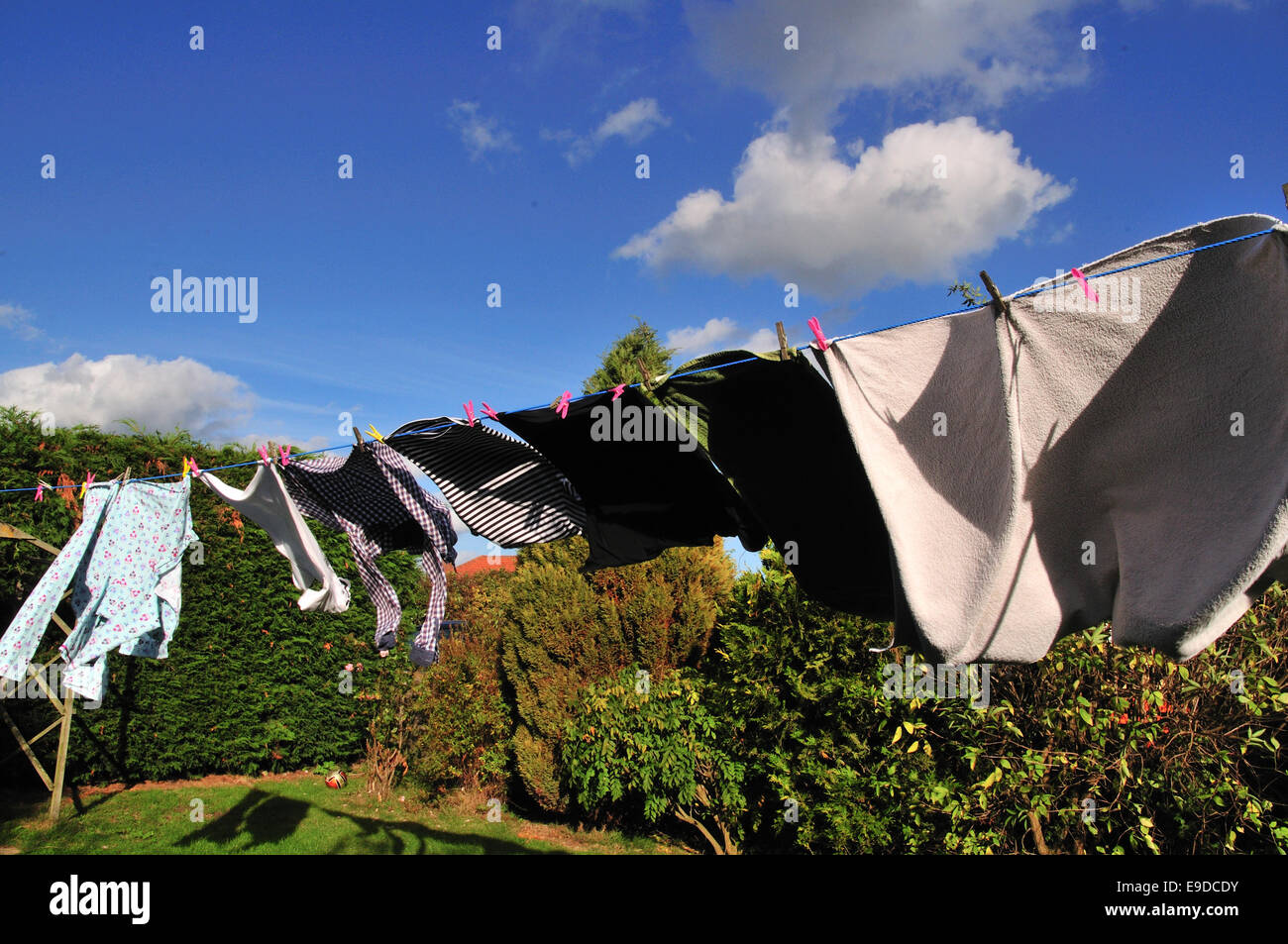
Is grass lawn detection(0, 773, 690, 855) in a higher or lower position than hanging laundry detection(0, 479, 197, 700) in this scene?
lower

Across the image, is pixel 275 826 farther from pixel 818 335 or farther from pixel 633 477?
pixel 818 335

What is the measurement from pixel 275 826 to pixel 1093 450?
252 inches

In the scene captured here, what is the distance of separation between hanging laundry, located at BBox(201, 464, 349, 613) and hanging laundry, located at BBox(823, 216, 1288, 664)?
2.69 metres

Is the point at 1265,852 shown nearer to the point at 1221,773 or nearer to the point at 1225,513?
the point at 1221,773

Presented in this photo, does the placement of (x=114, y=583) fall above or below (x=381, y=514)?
below

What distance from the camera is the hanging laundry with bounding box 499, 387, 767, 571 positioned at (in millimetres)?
2685

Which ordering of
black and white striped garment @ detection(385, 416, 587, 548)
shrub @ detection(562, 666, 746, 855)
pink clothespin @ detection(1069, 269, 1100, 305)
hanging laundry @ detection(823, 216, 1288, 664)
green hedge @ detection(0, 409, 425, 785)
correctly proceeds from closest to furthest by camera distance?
1. hanging laundry @ detection(823, 216, 1288, 664)
2. pink clothespin @ detection(1069, 269, 1100, 305)
3. black and white striped garment @ detection(385, 416, 587, 548)
4. shrub @ detection(562, 666, 746, 855)
5. green hedge @ detection(0, 409, 425, 785)

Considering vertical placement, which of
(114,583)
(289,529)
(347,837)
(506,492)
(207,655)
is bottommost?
(347,837)

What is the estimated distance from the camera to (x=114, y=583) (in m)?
3.51

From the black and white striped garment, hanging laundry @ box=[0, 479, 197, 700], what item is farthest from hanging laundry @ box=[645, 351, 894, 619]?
hanging laundry @ box=[0, 479, 197, 700]

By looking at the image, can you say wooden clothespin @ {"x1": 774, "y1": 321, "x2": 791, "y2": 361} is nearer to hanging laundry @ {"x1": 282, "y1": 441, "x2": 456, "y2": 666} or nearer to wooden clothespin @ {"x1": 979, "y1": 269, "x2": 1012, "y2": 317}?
wooden clothespin @ {"x1": 979, "y1": 269, "x2": 1012, "y2": 317}

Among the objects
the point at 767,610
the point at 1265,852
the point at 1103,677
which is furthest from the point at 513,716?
the point at 1265,852

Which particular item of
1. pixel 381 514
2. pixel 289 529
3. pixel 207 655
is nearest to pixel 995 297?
pixel 381 514
